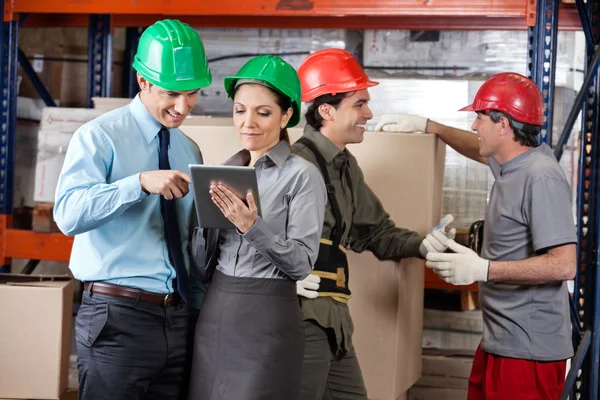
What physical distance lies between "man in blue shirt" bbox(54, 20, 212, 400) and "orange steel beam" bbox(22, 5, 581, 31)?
2386mm

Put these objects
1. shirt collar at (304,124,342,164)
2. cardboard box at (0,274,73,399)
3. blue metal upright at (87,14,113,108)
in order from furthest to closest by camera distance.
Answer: blue metal upright at (87,14,113,108)
cardboard box at (0,274,73,399)
shirt collar at (304,124,342,164)

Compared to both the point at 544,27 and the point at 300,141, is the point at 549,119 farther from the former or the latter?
the point at 300,141

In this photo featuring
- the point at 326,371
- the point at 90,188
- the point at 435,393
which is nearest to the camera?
the point at 90,188

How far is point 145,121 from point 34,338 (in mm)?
1617

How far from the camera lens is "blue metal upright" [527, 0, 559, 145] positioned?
4285 millimetres

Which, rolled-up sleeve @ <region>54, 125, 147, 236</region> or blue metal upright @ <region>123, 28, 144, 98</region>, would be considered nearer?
rolled-up sleeve @ <region>54, 125, 147, 236</region>

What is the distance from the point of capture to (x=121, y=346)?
9.00 feet

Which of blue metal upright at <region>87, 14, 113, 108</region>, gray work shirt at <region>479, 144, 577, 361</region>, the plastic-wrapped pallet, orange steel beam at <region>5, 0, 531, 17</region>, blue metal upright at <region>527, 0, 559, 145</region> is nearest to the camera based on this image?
gray work shirt at <region>479, 144, 577, 361</region>

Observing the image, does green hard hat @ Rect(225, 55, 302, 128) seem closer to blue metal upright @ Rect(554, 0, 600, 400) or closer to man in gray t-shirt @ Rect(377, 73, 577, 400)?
man in gray t-shirt @ Rect(377, 73, 577, 400)

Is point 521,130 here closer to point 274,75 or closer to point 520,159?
point 520,159

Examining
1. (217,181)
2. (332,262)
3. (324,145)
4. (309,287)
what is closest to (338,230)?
(332,262)

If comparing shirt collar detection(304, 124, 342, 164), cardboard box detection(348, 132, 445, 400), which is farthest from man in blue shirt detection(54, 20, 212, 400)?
cardboard box detection(348, 132, 445, 400)

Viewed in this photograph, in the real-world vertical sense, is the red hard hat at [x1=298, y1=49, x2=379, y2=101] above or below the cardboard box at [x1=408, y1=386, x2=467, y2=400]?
above

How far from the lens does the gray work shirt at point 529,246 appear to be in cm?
358
